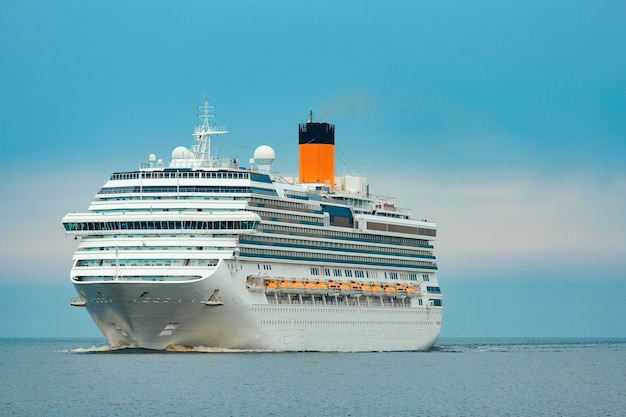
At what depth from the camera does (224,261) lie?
88.6 meters

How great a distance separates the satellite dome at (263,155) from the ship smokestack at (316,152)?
10.3m

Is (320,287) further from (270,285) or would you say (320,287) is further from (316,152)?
(316,152)

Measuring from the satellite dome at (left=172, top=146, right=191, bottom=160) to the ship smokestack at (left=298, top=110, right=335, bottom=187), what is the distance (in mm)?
17243

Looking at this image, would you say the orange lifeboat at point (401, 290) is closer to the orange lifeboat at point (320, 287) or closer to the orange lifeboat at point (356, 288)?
the orange lifeboat at point (356, 288)

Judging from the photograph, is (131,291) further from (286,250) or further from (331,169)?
(331,169)

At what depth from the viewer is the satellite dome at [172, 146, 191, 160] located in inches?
3794

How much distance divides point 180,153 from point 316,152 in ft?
60.0

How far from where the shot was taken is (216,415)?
213 feet

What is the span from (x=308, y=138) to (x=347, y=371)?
103 ft

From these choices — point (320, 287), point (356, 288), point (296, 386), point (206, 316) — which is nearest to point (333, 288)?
point (320, 287)

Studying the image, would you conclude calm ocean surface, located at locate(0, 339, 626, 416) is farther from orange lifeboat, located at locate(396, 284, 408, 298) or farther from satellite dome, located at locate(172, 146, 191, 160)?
satellite dome, located at locate(172, 146, 191, 160)

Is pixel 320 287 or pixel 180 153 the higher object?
Result: pixel 180 153

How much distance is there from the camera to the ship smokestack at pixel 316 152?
11225 cm

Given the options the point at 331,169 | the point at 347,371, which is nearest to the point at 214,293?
the point at 347,371
